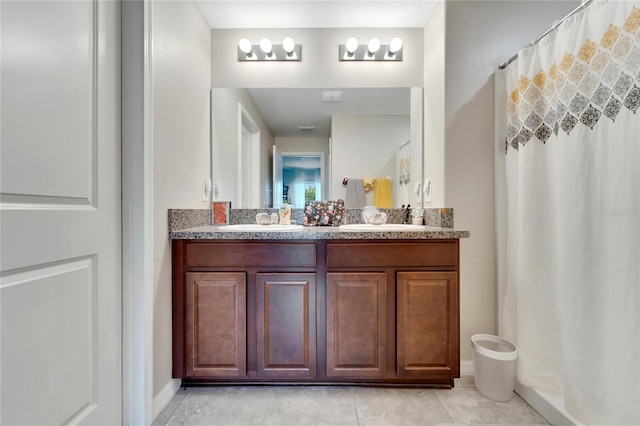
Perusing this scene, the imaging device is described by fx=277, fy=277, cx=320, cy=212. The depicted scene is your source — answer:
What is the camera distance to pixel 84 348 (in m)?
1.04

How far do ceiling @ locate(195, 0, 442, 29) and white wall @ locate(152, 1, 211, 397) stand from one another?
0.17 meters

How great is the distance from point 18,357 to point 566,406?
2.07 m

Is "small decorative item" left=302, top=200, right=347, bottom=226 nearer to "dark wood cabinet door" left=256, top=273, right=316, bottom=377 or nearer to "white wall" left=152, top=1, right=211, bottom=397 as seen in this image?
"dark wood cabinet door" left=256, top=273, right=316, bottom=377

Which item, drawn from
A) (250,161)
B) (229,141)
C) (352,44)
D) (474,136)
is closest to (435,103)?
(474,136)

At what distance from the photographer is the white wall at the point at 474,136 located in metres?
1.70

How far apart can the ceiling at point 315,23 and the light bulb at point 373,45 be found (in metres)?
0.13

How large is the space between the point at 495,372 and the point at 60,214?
2.05 m

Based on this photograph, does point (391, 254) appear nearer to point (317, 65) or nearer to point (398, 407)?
point (398, 407)

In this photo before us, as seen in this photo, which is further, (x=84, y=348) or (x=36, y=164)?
(x=84, y=348)

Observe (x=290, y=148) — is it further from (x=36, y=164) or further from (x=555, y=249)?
(x=555, y=249)

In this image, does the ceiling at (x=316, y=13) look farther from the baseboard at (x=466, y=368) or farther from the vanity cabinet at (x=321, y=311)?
the baseboard at (x=466, y=368)

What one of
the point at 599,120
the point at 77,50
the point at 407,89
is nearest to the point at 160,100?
the point at 77,50

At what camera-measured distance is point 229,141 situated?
2.02m

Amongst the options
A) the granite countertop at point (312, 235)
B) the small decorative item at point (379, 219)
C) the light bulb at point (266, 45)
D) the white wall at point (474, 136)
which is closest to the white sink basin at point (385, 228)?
the granite countertop at point (312, 235)
